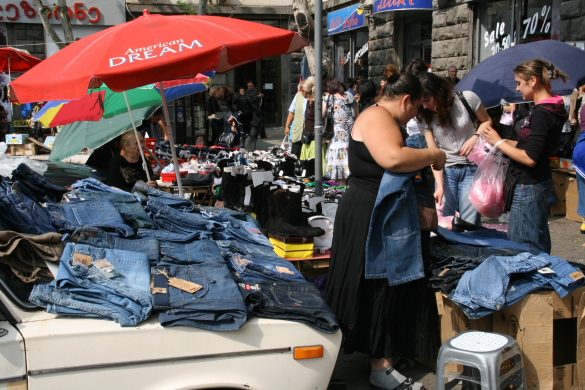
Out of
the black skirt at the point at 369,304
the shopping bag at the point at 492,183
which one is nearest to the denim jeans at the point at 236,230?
the black skirt at the point at 369,304

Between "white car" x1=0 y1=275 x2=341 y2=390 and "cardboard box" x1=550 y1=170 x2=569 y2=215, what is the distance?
6.31 m

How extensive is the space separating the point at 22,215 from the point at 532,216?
130 inches

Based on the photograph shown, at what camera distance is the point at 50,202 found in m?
3.88

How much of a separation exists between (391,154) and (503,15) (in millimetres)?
9928

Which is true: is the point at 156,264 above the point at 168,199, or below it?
below

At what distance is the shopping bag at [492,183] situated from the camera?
434 cm

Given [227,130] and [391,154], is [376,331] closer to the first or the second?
[391,154]

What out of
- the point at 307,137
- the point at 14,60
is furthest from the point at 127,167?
the point at 14,60

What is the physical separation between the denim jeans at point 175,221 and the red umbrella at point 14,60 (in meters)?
10.1

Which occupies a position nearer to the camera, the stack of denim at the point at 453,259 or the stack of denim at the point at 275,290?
the stack of denim at the point at 275,290

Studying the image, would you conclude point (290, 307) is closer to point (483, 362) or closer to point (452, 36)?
point (483, 362)

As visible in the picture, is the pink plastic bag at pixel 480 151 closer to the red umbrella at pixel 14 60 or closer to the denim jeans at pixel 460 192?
the denim jeans at pixel 460 192

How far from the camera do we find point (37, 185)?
4043 mm

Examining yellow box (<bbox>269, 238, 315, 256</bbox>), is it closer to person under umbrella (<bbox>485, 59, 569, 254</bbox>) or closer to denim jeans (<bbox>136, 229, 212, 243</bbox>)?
denim jeans (<bbox>136, 229, 212, 243</bbox>)
